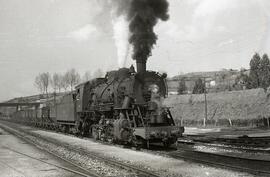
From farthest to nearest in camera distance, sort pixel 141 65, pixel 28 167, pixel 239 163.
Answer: pixel 141 65 < pixel 28 167 < pixel 239 163

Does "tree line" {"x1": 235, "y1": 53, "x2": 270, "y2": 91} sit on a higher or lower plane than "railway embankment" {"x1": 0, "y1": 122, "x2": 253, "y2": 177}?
higher

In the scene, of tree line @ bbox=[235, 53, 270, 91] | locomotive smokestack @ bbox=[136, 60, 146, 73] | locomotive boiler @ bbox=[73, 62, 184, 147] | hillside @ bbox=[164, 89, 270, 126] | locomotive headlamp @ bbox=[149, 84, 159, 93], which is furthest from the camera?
tree line @ bbox=[235, 53, 270, 91]

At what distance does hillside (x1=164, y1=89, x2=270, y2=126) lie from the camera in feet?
125

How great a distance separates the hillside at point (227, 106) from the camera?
38.2 meters

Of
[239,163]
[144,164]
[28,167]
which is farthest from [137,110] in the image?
[28,167]

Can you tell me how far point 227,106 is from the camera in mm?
42562

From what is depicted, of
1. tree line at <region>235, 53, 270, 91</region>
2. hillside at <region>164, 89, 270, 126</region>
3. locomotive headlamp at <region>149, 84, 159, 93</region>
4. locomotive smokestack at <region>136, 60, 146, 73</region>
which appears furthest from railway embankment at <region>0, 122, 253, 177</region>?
tree line at <region>235, 53, 270, 91</region>

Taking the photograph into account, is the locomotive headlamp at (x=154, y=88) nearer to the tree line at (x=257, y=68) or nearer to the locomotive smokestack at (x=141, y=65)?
the locomotive smokestack at (x=141, y=65)

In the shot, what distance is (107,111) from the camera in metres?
17.4

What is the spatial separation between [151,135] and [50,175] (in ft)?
18.1

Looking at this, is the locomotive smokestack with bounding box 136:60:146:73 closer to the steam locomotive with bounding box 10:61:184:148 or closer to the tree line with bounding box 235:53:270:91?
the steam locomotive with bounding box 10:61:184:148

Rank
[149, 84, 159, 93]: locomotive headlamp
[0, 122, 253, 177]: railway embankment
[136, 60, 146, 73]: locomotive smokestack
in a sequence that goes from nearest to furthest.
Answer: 1. [0, 122, 253, 177]: railway embankment
2. [149, 84, 159, 93]: locomotive headlamp
3. [136, 60, 146, 73]: locomotive smokestack

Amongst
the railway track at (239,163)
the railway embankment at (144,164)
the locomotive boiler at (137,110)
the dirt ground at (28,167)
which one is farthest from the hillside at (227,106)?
the dirt ground at (28,167)

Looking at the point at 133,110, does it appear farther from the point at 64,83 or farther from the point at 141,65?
the point at 64,83
